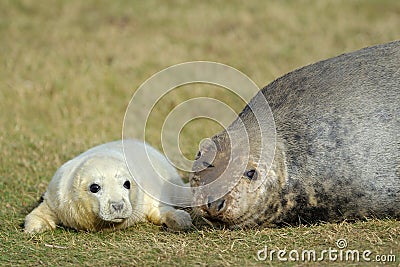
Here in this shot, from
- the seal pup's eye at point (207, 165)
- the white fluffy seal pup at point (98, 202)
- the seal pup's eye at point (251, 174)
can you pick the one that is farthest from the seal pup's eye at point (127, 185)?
the seal pup's eye at point (251, 174)

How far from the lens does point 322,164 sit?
554cm

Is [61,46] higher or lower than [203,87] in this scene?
higher

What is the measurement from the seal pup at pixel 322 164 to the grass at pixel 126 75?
15cm

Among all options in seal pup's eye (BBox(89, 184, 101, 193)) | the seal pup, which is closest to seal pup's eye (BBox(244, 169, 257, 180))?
the seal pup

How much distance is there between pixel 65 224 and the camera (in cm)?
638

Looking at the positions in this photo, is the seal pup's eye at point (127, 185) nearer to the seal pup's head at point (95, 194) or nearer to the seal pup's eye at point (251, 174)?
the seal pup's head at point (95, 194)

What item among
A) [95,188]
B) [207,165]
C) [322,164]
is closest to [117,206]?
[95,188]

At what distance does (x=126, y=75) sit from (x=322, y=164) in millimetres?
6685

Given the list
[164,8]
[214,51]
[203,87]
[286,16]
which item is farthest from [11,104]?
[286,16]

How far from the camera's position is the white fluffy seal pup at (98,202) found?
237 inches

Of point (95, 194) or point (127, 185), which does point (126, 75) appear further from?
point (95, 194)

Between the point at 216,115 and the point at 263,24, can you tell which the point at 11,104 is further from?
the point at 263,24

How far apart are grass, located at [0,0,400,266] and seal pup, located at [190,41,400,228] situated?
0.49ft

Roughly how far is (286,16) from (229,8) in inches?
48.3
